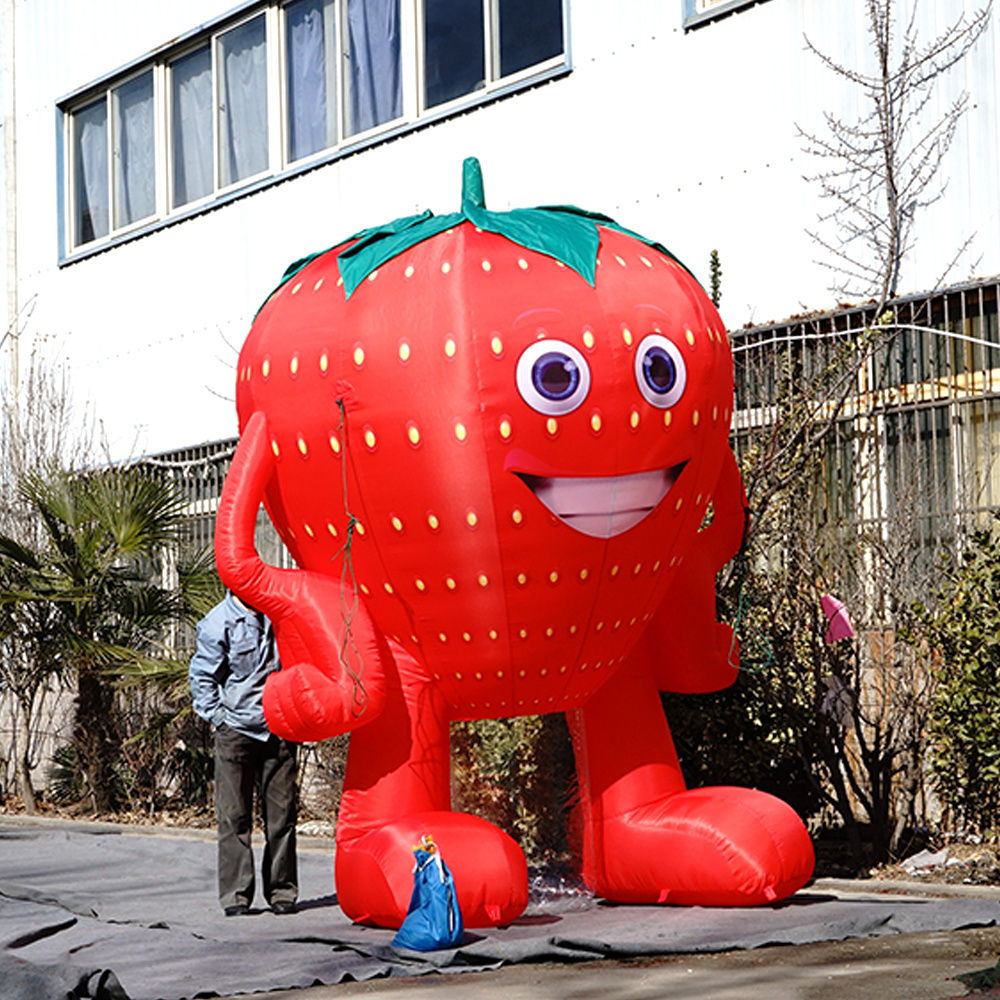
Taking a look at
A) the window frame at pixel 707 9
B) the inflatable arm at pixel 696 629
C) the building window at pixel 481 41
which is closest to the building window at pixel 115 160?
the building window at pixel 481 41

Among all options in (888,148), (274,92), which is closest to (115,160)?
(274,92)

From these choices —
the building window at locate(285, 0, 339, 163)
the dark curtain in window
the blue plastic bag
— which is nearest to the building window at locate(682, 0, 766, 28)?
the dark curtain in window

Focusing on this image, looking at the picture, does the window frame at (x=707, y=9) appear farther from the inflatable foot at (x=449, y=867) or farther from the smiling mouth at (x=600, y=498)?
the inflatable foot at (x=449, y=867)

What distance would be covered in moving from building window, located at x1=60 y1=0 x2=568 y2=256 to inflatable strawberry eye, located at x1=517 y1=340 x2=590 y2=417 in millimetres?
5412

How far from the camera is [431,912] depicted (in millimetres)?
6371

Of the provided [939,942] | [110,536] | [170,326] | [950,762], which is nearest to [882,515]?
[950,762]

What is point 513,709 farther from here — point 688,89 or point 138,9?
point 138,9

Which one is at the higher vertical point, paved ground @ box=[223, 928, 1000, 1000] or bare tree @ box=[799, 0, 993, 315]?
bare tree @ box=[799, 0, 993, 315]

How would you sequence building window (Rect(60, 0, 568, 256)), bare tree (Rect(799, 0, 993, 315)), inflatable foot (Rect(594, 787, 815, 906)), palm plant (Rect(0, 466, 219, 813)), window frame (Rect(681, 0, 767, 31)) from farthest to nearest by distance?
palm plant (Rect(0, 466, 219, 813)) < building window (Rect(60, 0, 568, 256)) < window frame (Rect(681, 0, 767, 31)) < bare tree (Rect(799, 0, 993, 315)) < inflatable foot (Rect(594, 787, 815, 906))

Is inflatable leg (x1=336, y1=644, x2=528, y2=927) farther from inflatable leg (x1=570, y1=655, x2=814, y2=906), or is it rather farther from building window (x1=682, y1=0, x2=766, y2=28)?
building window (x1=682, y1=0, x2=766, y2=28)

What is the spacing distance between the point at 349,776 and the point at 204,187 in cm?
894

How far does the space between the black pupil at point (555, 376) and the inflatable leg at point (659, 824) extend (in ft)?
5.14

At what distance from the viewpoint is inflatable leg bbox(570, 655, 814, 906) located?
276 inches

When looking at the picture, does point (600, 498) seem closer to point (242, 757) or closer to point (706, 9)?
point (242, 757)
